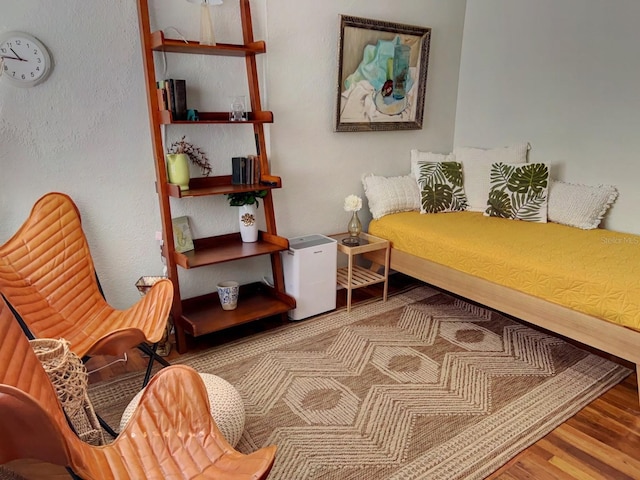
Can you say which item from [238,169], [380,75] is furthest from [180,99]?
[380,75]

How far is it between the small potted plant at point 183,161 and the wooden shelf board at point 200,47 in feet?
1.58

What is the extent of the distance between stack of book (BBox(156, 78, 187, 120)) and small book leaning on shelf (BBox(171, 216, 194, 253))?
2.00 feet

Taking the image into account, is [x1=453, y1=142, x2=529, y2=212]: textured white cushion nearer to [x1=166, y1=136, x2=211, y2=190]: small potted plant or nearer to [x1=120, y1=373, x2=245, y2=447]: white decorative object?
[x1=166, y1=136, x2=211, y2=190]: small potted plant

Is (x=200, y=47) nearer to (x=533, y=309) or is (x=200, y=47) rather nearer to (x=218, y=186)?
(x=218, y=186)

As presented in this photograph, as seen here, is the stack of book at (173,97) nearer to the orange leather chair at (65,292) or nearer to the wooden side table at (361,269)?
the orange leather chair at (65,292)

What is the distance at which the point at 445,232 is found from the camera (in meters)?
2.95

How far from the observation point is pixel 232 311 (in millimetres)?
2729

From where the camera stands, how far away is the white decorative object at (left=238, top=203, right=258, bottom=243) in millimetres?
2761

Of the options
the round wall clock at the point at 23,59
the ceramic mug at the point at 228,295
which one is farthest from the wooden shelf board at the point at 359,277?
the round wall clock at the point at 23,59

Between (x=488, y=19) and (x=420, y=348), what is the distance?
2.71m

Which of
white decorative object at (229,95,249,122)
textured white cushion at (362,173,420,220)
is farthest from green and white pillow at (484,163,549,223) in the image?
white decorative object at (229,95,249,122)

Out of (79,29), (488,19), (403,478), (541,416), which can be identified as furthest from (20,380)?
(488,19)

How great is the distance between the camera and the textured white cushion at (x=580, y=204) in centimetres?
301

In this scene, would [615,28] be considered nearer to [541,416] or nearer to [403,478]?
[541,416]
